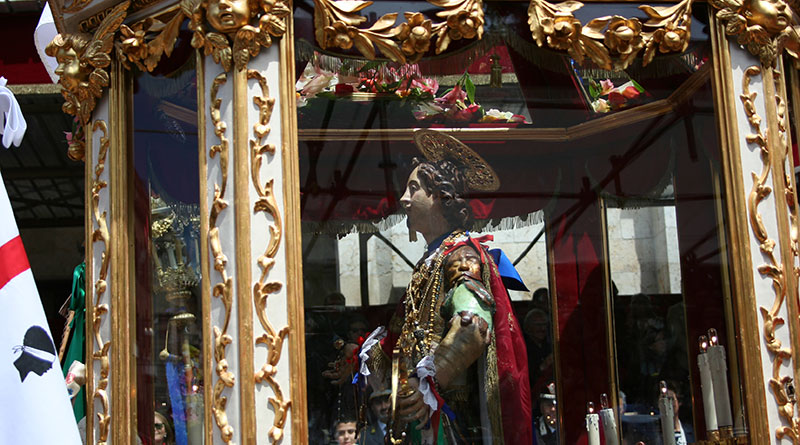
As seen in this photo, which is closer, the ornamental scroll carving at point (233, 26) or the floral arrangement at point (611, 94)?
the ornamental scroll carving at point (233, 26)

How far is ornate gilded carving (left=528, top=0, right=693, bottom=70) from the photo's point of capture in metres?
4.80

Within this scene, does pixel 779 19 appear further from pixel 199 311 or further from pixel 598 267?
pixel 199 311

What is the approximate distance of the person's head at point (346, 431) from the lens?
15.5ft

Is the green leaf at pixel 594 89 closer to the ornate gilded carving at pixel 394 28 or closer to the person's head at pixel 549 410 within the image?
the ornate gilded carving at pixel 394 28

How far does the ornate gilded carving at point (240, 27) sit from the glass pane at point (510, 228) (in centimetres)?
15

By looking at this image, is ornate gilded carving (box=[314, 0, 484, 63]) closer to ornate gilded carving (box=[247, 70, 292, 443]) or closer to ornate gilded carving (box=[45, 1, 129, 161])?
ornate gilded carving (box=[247, 70, 292, 443])

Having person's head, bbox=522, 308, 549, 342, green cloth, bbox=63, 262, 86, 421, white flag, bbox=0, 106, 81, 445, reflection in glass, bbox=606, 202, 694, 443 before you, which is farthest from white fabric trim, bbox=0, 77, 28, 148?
reflection in glass, bbox=606, 202, 694, 443

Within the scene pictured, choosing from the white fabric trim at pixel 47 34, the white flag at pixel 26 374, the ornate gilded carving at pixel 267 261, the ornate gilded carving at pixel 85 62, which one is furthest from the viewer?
the white fabric trim at pixel 47 34

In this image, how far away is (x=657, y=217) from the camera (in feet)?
17.3

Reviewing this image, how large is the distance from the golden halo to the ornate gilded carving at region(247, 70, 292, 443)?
106 centimetres

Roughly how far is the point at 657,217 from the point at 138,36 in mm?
2526

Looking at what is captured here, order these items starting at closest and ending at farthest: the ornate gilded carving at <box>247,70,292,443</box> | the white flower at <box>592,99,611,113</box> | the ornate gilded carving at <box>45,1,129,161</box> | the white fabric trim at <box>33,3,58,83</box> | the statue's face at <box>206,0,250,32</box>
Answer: the ornate gilded carving at <box>247,70,292,443</box> → the statue's face at <box>206,0,250,32</box> → the ornate gilded carving at <box>45,1,129,161</box> → the white flower at <box>592,99,611,113</box> → the white fabric trim at <box>33,3,58,83</box>

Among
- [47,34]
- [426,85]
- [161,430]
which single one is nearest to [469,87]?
[426,85]

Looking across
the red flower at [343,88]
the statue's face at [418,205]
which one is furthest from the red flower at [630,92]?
the red flower at [343,88]
